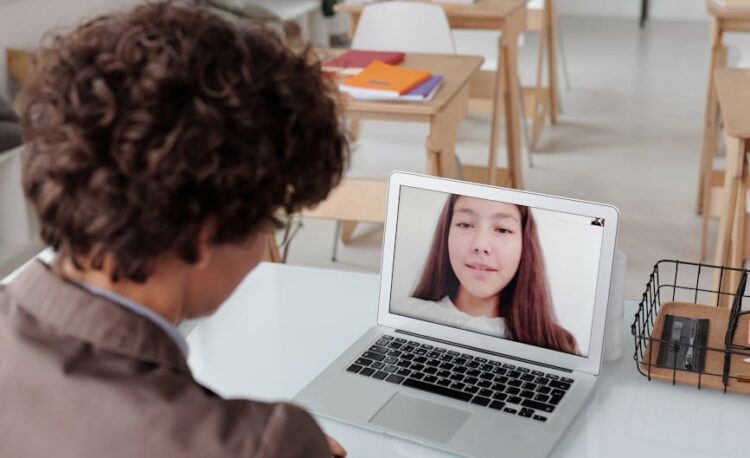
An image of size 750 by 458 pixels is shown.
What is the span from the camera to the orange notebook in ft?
8.41

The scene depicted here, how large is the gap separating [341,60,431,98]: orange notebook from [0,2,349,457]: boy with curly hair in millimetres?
1800

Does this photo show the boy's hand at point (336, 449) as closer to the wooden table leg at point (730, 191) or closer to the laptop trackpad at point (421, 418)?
the laptop trackpad at point (421, 418)

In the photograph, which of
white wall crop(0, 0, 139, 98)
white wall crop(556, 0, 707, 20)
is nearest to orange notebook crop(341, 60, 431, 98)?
white wall crop(0, 0, 139, 98)

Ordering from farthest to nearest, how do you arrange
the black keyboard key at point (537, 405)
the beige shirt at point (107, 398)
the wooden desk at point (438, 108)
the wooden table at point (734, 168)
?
the wooden desk at point (438, 108) < the wooden table at point (734, 168) < the black keyboard key at point (537, 405) < the beige shirt at point (107, 398)

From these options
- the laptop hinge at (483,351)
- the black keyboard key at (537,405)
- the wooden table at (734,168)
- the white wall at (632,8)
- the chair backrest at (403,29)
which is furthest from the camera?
the white wall at (632,8)

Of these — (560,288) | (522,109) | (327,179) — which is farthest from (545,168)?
(327,179)

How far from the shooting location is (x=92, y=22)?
0.78m

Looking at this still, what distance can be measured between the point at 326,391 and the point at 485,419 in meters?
0.19

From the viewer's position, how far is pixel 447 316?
1.32 m

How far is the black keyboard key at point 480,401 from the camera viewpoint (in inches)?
46.3

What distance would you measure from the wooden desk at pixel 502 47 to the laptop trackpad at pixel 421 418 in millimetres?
2287

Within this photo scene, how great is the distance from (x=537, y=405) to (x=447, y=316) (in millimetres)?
194

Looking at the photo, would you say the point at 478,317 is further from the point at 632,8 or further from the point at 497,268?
the point at 632,8

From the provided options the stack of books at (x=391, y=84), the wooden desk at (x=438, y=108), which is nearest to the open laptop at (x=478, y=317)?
the wooden desk at (x=438, y=108)
